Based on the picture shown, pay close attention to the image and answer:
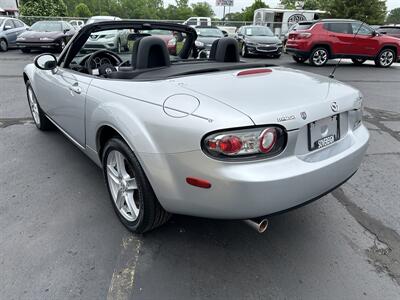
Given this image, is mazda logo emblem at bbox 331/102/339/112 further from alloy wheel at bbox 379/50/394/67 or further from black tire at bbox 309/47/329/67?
alloy wheel at bbox 379/50/394/67

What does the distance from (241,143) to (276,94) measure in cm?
51

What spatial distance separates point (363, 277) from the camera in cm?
220

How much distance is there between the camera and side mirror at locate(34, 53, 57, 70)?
Answer: 11.1ft

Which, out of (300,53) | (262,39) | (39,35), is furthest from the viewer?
(262,39)

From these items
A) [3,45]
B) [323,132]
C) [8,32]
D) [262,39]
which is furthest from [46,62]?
[8,32]

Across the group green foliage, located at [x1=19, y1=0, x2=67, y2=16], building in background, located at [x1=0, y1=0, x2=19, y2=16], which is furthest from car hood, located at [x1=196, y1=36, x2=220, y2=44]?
building in background, located at [x1=0, y1=0, x2=19, y2=16]

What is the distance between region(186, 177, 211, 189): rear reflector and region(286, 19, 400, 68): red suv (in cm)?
1223

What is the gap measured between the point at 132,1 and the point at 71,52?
8631 centimetres

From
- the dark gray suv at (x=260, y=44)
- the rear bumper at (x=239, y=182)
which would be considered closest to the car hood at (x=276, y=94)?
the rear bumper at (x=239, y=182)

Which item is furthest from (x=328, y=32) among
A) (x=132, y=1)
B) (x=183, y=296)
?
(x=132, y=1)

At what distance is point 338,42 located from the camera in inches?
501

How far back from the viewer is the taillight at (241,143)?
184 centimetres

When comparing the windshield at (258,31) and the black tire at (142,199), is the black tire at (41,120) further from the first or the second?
the windshield at (258,31)

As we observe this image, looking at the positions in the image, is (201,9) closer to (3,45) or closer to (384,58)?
(3,45)
